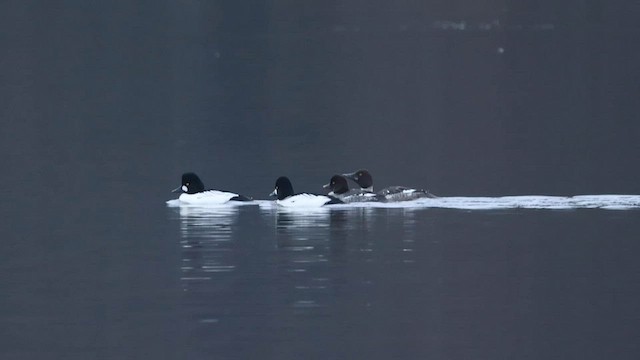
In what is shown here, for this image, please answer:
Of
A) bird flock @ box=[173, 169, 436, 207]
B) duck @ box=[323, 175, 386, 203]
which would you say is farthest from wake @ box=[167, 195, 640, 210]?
duck @ box=[323, 175, 386, 203]

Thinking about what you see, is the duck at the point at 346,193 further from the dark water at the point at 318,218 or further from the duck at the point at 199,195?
the duck at the point at 199,195

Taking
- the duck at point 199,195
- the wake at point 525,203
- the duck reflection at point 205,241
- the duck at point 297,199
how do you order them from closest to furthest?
the duck reflection at point 205,241 < the wake at point 525,203 < the duck at point 297,199 < the duck at point 199,195

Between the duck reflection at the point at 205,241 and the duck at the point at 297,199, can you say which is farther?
the duck at the point at 297,199

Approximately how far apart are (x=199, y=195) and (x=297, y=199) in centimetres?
187

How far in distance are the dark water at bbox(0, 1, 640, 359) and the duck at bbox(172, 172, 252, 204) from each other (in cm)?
40

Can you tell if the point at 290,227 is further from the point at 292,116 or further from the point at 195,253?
the point at 292,116

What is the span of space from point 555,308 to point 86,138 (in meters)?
21.7

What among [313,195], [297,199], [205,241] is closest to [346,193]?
[313,195]

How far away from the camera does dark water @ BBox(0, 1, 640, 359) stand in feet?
52.0

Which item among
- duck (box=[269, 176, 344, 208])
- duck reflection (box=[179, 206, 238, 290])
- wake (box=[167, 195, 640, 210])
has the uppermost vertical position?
duck (box=[269, 176, 344, 208])

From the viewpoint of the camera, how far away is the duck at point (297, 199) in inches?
985

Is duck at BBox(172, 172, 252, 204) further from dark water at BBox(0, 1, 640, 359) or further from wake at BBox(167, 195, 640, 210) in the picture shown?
wake at BBox(167, 195, 640, 210)

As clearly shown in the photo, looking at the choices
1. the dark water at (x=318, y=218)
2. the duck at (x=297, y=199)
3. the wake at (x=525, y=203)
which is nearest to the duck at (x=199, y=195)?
the dark water at (x=318, y=218)

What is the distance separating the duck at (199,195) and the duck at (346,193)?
1294 millimetres
